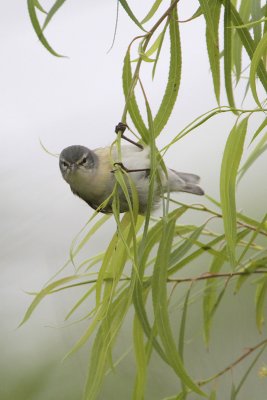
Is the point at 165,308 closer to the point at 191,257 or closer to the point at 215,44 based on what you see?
the point at 191,257

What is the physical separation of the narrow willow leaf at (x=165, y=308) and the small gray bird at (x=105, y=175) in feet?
0.72

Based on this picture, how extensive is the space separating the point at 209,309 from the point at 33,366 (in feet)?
3.52

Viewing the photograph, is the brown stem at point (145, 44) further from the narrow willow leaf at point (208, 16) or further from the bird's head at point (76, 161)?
the bird's head at point (76, 161)

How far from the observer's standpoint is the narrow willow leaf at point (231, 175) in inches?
39.8

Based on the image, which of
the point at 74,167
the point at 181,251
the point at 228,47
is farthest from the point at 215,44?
the point at 74,167

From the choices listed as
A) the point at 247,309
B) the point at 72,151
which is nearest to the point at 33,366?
the point at 247,309

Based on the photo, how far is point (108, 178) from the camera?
59.2 inches

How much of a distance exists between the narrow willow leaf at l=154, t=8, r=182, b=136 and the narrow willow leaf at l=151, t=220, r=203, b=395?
0.13m

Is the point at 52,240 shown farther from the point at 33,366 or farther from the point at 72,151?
the point at 72,151

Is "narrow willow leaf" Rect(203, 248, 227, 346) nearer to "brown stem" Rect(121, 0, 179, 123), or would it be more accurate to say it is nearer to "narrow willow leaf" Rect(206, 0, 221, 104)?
"narrow willow leaf" Rect(206, 0, 221, 104)

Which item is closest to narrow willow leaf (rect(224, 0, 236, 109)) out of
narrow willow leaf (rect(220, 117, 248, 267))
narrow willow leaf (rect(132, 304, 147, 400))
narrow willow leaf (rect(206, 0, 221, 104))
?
narrow willow leaf (rect(206, 0, 221, 104))

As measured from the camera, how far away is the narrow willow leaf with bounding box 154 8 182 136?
3.43 ft

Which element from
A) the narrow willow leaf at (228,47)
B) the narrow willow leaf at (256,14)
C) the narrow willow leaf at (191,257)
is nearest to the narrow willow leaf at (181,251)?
the narrow willow leaf at (191,257)

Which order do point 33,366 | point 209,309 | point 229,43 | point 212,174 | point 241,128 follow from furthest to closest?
point 33,366, point 212,174, point 209,309, point 229,43, point 241,128
